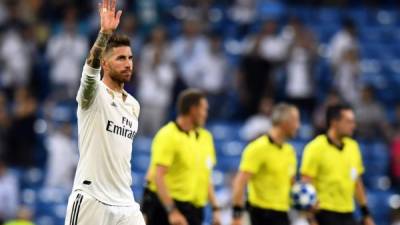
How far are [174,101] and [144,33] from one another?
2.25m

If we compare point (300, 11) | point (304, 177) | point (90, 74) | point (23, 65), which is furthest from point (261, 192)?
point (300, 11)

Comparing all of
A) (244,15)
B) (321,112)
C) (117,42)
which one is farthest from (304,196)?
(244,15)

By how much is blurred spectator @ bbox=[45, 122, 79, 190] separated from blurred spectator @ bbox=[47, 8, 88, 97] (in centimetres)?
162

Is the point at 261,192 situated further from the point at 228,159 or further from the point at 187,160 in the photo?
the point at 228,159

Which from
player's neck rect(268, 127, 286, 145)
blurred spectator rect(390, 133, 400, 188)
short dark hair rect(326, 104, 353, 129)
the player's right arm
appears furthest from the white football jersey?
blurred spectator rect(390, 133, 400, 188)

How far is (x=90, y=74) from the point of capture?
321 inches

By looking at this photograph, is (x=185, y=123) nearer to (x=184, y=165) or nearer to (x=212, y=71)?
(x=184, y=165)

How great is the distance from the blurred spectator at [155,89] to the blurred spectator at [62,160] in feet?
4.28

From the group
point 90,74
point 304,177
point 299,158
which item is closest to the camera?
point 90,74

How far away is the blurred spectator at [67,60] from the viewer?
20.2 meters

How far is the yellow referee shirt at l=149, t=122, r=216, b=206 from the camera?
38.0ft

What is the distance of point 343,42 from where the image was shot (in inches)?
819

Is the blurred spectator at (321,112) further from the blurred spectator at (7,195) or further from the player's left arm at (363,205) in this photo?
the player's left arm at (363,205)

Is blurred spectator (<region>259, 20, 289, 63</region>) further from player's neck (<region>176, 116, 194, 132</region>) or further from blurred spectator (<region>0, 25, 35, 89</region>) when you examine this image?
player's neck (<region>176, 116, 194, 132</region>)
